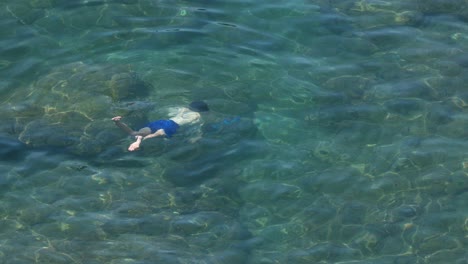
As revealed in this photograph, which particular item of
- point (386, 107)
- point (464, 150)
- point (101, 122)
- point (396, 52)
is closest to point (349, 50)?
point (396, 52)

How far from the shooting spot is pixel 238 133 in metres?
15.8

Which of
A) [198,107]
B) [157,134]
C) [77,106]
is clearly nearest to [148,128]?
[157,134]

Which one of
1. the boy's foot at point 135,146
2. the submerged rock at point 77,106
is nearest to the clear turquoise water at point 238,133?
the submerged rock at point 77,106

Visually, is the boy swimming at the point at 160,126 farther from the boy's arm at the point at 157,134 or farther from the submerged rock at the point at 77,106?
the submerged rock at the point at 77,106

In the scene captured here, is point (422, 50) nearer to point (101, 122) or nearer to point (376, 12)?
point (376, 12)

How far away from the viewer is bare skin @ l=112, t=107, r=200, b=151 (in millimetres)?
15220

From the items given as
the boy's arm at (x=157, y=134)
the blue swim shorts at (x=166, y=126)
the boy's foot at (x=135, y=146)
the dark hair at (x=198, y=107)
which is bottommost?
the boy's foot at (x=135, y=146)

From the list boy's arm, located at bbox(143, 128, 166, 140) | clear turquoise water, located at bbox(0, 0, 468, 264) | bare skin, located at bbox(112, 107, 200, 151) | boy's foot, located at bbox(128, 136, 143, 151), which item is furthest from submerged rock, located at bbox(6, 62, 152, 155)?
boy's arm, located at bbox(143, 128, 166, 140)

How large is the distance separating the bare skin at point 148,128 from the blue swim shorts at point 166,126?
70mm

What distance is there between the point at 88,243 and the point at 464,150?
798 centimetres

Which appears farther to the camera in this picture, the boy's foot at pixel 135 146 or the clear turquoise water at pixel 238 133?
the boy's foot at pixel 135 146

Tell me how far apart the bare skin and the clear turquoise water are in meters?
0.21

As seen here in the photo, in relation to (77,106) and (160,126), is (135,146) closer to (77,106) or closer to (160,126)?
(160,126)

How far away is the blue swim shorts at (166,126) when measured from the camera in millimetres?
15414
